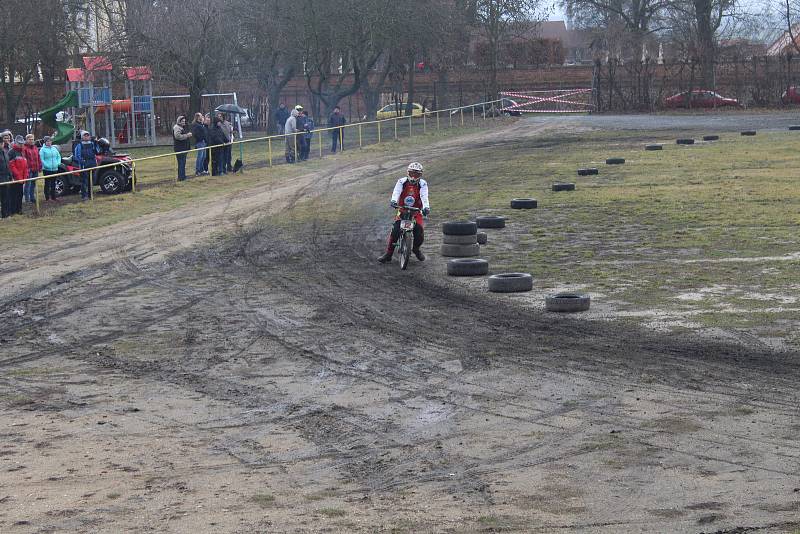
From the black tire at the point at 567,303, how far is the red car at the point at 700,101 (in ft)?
158

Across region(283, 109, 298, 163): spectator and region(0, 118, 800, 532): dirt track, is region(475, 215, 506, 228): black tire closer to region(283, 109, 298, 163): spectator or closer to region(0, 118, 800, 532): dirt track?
region(0, 118, 800, 532): dirt track

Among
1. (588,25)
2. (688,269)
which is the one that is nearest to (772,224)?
(688,269)

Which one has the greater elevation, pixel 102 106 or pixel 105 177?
pixel 102 106

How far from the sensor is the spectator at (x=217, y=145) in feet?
106

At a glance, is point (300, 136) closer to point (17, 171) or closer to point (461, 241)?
point (17, 171)

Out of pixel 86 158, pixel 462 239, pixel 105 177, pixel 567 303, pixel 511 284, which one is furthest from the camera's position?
pixel 105 177

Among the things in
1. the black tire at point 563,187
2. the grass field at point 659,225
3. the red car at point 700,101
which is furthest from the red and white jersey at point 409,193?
the red car at point 700,101

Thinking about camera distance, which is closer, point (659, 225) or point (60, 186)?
point (659, 225)

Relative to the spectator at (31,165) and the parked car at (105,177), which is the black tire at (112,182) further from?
the spectator at (31,165)

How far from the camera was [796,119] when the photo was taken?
5091 centimetres

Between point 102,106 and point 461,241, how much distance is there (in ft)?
103

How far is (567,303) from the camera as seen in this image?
14.1 m

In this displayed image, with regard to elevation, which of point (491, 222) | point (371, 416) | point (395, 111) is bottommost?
point (371, 416)

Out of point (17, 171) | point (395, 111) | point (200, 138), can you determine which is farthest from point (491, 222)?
point (395, 111)
